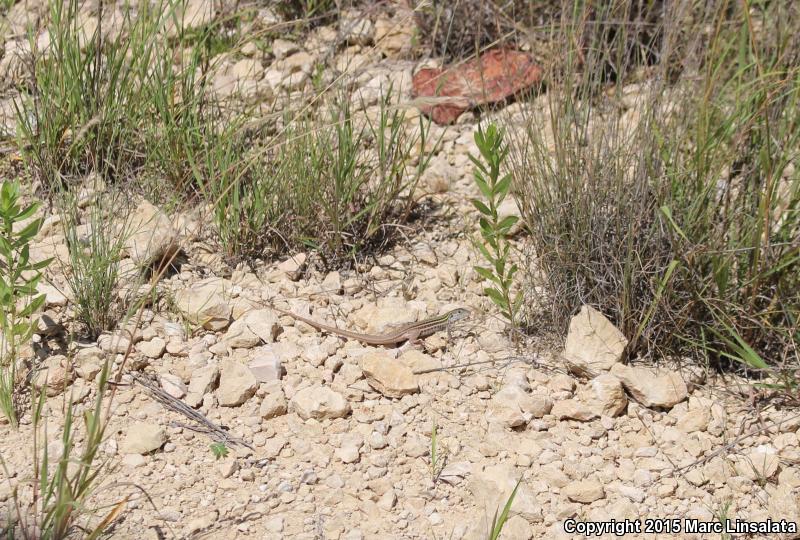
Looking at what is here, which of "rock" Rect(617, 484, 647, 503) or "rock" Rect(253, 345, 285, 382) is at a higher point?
"rock" Rect(253, 345, 285, 382)

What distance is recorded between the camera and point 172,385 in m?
3.12

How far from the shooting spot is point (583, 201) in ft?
10.7

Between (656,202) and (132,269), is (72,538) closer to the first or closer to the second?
(132,269)

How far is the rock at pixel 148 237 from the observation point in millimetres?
3467

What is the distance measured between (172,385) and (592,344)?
1.56 metres

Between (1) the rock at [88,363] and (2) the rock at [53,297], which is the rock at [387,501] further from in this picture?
(2) the rock at [53,297]

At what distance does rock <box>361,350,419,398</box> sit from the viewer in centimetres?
316

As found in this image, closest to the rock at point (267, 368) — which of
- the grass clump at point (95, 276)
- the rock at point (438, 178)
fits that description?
the grass clump at point (95, 276)

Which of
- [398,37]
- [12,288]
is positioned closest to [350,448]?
[12,288]

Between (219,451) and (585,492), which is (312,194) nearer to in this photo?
(219,451)

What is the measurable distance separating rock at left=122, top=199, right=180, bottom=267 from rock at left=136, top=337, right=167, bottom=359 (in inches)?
11.9

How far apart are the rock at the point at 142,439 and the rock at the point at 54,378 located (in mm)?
321

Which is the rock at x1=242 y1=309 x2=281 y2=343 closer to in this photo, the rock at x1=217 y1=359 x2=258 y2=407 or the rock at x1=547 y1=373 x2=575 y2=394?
the rock at x1=217 y1=359 x2=258 y2=407

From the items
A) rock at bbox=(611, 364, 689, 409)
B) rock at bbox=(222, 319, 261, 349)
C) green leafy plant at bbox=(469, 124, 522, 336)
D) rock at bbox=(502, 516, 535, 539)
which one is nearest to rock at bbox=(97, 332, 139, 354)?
rock at bbox=(222, 319, 261, 349)
